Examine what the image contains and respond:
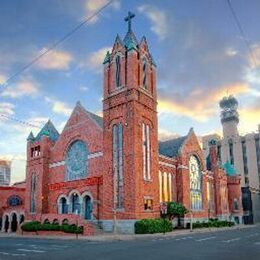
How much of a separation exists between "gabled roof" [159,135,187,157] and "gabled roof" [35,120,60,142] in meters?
16.8

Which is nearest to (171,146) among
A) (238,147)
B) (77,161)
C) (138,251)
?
(77,161)

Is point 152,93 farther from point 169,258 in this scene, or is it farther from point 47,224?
point 169,258

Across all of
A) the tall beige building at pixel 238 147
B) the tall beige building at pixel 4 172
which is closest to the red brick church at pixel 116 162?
the tall beige building at pixel 238 147

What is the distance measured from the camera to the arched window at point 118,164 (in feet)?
132

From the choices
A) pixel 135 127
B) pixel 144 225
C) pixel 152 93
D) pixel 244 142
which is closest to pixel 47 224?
pixel 144 225

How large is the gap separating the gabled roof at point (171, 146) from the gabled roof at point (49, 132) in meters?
16.8

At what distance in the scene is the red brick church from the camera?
40.2m

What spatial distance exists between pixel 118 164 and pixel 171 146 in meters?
17.7

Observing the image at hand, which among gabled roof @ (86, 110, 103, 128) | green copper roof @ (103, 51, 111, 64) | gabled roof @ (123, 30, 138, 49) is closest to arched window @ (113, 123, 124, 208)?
gabled roof @ (86, 110, 103, 128)

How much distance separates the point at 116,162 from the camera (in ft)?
136

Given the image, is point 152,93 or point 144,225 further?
point 152,93

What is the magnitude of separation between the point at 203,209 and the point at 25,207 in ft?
91.1

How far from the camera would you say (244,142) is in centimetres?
11238

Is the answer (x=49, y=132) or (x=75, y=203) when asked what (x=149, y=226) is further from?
(x=49, y=132)
